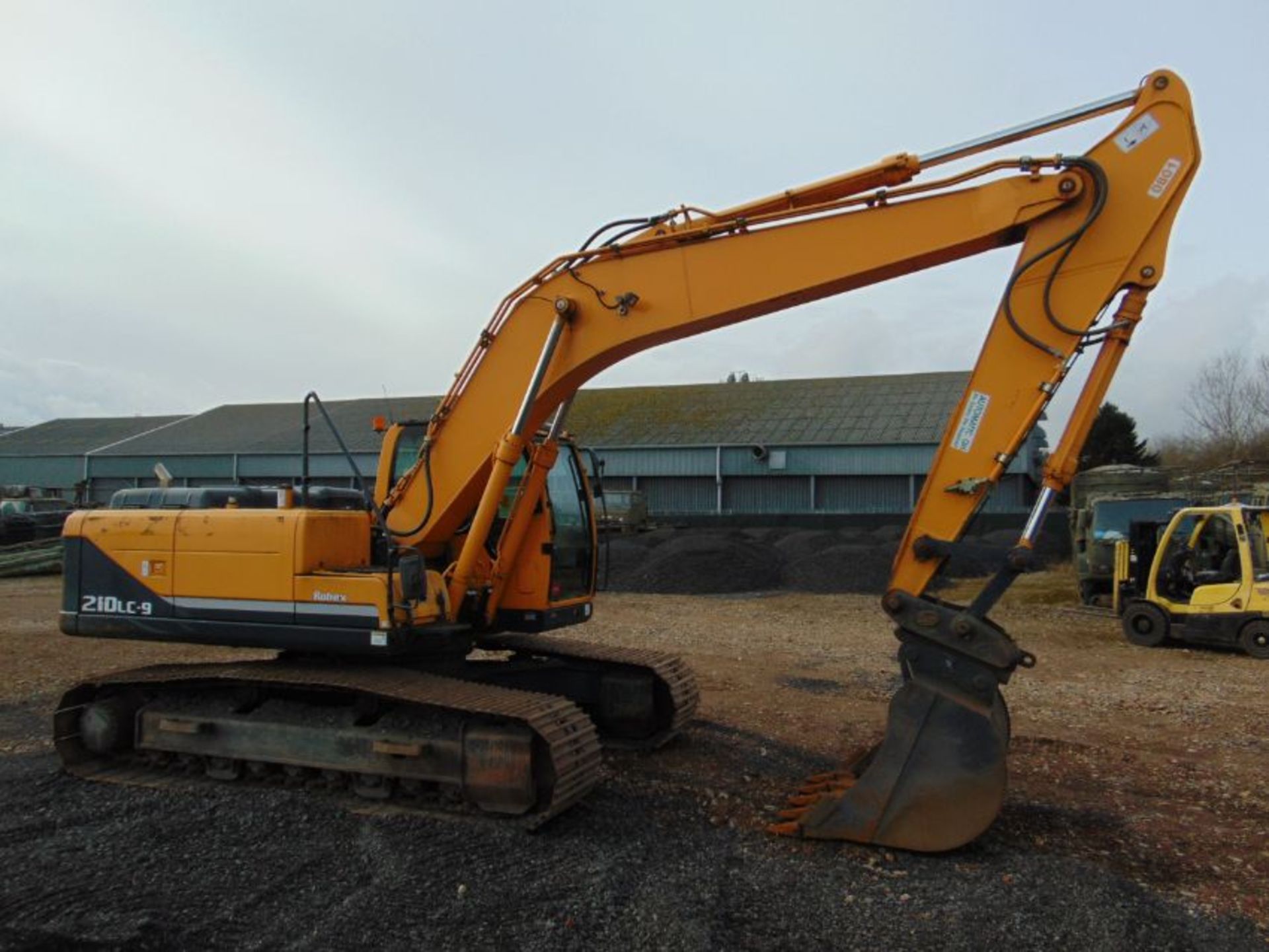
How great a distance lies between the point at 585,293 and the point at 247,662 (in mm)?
3532

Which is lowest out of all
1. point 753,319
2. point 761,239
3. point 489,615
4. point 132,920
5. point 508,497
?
point 132,920

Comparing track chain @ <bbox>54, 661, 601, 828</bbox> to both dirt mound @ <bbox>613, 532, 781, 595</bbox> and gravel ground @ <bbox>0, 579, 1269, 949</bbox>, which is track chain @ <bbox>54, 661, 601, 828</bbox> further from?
dirt mound @ <bbox>613, 532, 781, 595</bbox>

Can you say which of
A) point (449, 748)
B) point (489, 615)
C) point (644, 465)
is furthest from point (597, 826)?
point (644, 465)

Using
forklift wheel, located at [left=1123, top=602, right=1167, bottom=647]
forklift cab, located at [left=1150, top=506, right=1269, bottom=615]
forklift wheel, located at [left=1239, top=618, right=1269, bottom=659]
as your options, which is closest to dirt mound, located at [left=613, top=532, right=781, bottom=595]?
forklift wheel, located at [left=1123, top=602, right=1167, bottom=647]

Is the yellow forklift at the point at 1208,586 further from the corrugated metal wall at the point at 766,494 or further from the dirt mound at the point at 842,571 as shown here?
the corrugated metal wall at the point at 766,494

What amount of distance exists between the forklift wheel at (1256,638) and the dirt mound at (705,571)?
9766mm

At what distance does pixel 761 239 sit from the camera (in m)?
5.64

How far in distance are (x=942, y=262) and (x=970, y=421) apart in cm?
92

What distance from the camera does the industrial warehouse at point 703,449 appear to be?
35.0m

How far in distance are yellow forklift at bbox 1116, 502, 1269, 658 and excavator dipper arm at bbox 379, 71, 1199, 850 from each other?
30.7 ft

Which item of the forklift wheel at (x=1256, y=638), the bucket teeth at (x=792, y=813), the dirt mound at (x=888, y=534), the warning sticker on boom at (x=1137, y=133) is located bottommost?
the bucket teeth at (x=792, y=813)

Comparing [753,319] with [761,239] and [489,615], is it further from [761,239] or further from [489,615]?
[489,615]

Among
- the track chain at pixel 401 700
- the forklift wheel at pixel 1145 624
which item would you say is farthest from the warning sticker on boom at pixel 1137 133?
the forklift wheel at pixel 1145 624

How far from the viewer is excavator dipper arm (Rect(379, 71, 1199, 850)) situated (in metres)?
4.90
